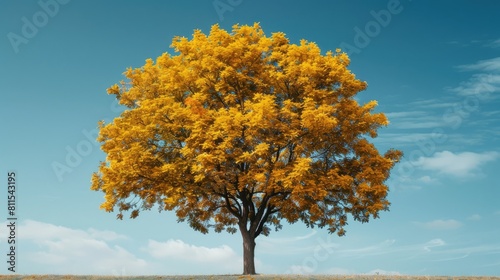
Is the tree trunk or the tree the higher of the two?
the tree

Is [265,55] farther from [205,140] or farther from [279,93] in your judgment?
[205,140]

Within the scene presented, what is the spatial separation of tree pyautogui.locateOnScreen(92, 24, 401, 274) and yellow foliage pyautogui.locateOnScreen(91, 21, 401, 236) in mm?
68

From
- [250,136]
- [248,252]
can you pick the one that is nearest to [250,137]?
[250,136]

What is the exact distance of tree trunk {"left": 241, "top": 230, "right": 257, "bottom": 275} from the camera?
114 feet

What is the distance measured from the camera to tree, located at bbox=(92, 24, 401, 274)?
1261 inches

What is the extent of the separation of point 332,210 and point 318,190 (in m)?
3.85

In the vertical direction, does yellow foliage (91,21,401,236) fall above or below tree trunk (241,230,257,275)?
above

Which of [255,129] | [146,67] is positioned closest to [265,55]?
[255,129]

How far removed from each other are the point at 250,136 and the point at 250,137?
2.6 inches

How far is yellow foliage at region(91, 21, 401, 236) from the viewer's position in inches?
1262

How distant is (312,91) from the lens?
3303 cm

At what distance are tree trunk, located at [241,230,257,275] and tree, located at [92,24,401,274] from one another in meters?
0.07

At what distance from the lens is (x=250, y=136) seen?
103 feet

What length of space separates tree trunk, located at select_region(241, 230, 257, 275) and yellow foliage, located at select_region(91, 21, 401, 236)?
29.7 inches
